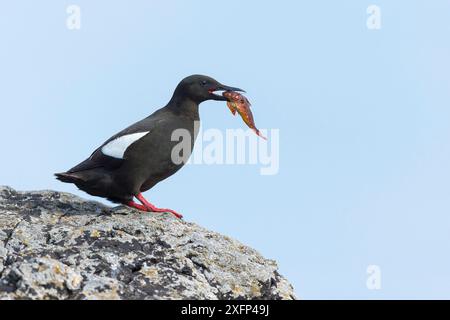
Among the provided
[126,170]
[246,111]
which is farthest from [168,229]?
[246,111]

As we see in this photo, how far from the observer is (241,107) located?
9.64 m

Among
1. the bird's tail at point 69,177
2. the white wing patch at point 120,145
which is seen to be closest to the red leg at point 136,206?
the white wing patch at point 120,145

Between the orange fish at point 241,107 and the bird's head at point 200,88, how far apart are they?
0.07 metres

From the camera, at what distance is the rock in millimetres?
5473

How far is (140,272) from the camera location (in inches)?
240

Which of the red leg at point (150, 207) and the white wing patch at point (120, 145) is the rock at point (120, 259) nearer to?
the red leg at point (150, 207)

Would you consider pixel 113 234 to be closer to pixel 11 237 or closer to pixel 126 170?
pixel 11 237

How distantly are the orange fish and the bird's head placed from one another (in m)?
0.07

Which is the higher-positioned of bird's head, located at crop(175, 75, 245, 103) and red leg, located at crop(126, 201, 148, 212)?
bird's head, located at crop(175, 75, 245, 103)

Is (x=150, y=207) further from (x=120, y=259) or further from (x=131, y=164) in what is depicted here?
(x=120, y=259)

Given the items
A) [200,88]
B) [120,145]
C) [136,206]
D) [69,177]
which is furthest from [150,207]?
[200,88]

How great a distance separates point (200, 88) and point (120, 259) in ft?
12.3

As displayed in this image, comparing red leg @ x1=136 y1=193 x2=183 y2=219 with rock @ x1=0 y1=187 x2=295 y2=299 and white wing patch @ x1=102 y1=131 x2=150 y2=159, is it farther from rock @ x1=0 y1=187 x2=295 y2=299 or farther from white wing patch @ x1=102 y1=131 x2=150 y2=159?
white wing patch @ x1=102 y1=131 x2=150 y2=159

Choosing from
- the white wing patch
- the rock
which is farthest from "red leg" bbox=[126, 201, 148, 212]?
the white wing patch
